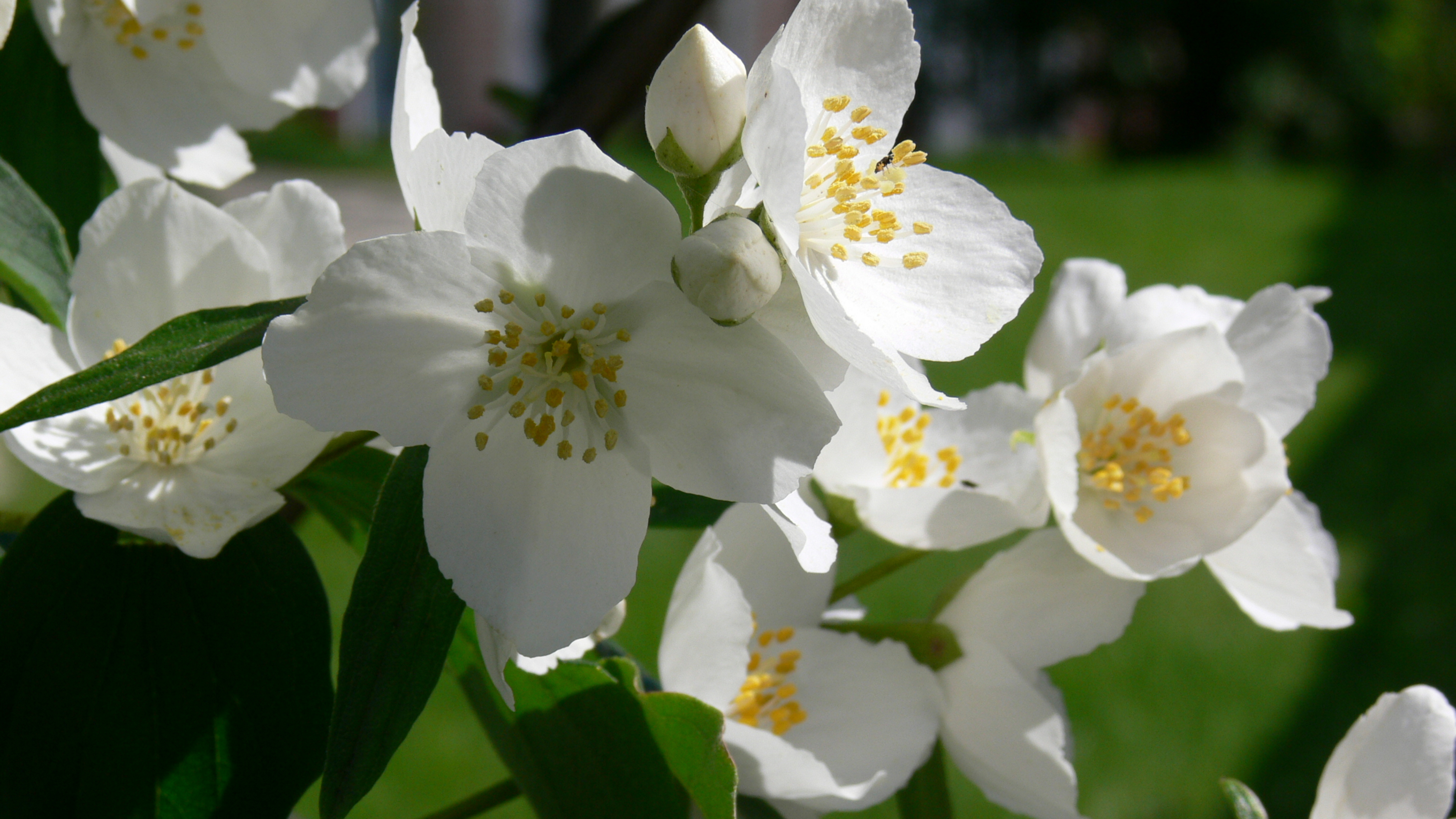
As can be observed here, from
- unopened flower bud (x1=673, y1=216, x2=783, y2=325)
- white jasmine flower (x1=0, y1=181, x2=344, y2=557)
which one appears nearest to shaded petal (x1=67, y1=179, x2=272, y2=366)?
white jasmine flower (x1=0, y1=181, x2=344, y2=557)

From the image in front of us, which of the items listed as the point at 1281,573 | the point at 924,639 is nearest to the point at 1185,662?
the point at 1281,573

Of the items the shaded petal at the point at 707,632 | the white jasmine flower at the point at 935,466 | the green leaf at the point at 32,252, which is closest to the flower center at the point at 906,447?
the white jasmine flower at the point at 935,466

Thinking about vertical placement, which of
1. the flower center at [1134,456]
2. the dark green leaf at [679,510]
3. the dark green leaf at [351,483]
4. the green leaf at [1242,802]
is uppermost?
the dark green leaf at [351,483]

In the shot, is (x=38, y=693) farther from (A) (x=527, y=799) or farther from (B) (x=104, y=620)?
(A) (x=527, y=799)

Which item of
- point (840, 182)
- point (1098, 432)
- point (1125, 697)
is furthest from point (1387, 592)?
point (840, 182)

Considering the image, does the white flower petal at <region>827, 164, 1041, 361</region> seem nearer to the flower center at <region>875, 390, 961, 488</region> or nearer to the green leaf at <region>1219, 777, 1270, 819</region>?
the flower center at <region>875, 390, 961, 488</region>

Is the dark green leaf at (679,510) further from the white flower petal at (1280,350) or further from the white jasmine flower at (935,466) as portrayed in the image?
the white flower petal at (1280,350)
